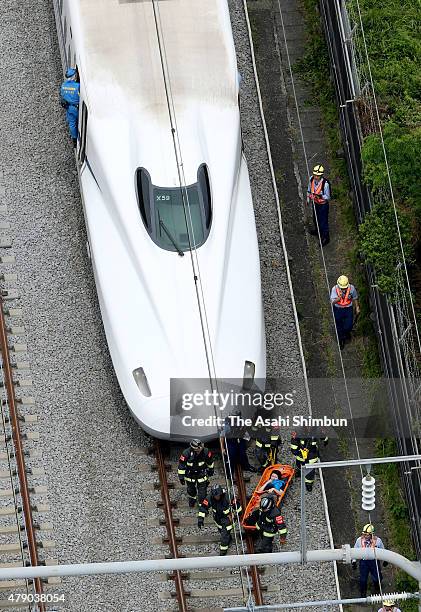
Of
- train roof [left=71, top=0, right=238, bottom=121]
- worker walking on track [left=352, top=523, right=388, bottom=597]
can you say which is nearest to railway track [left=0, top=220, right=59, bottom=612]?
train roof [left=71, top=0, right=238, bottom=121]

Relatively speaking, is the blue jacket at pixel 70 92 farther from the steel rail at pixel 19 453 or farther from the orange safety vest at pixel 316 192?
the orange safety vest at pixel 316 192

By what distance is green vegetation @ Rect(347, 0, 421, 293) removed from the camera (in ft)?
105

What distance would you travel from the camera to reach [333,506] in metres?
30.8

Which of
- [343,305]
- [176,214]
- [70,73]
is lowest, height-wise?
[343,305]

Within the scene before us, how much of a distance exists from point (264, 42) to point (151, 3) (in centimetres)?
485

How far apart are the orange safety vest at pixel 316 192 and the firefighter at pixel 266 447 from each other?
520 centimetres

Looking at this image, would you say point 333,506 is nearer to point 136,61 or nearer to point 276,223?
point 276,223

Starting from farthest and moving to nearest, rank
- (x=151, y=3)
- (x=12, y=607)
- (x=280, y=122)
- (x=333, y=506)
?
(x=280, y=122) < (x=151, y=3) < (x=333, y=506) < (x=12, y=607)

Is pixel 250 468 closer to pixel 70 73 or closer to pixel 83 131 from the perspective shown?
pixel 83 131

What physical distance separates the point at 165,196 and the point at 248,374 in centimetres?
329

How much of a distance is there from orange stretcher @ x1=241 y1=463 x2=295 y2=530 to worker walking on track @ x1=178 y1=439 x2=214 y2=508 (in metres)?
0.72

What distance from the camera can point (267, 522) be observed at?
94.6 ft

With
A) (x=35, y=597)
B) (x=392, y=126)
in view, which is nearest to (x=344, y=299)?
(x=392, y=126)

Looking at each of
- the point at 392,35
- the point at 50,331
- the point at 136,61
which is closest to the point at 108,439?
the point at 50,331
